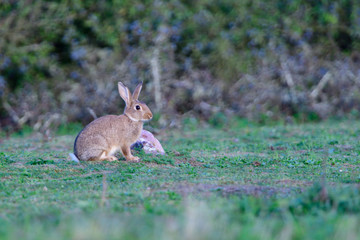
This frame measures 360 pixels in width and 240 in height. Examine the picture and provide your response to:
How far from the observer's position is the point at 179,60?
14594 millimetres

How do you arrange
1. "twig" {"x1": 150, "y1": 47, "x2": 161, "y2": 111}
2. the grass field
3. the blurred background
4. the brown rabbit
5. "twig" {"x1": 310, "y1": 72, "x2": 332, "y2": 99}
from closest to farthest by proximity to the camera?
the grass field → the brown rabbit → "twig" {"x1": 150, "y1": 47, "x2": 161, "y2": 111} → the blurred background → "twig" {"x1": 310, "y1": 72, "x2": 332, "y2": 99}

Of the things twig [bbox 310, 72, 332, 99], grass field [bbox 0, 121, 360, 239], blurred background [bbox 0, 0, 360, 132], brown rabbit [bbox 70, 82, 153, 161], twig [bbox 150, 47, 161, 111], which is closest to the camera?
grass field [bbox 0, 121, 360, 239]

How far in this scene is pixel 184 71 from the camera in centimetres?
1442

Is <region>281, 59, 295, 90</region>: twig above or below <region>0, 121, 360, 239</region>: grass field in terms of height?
above

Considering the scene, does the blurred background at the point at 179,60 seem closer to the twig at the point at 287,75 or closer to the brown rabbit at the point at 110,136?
the twig at the point at 287,75

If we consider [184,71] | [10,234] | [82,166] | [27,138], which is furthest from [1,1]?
[10,234]

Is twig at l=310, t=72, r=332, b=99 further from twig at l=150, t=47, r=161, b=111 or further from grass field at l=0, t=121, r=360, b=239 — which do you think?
grass field at l=0, t=121, r=360, b=239

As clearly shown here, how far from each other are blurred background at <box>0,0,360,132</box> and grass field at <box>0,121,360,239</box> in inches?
137

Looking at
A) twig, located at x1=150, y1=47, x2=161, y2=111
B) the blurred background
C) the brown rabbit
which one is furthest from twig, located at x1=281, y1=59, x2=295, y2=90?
the brown rabbit

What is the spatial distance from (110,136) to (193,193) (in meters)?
2.55

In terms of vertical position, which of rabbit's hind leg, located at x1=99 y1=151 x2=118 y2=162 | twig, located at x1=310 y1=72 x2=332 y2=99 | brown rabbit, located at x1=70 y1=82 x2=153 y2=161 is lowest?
rabbit's hind leg, located at x1=99 y1=151 x2=118 y2=162

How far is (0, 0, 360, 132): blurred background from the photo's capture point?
13828 millimetres

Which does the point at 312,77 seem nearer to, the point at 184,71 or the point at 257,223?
the point at 184,71

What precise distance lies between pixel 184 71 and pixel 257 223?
10.7 metres
